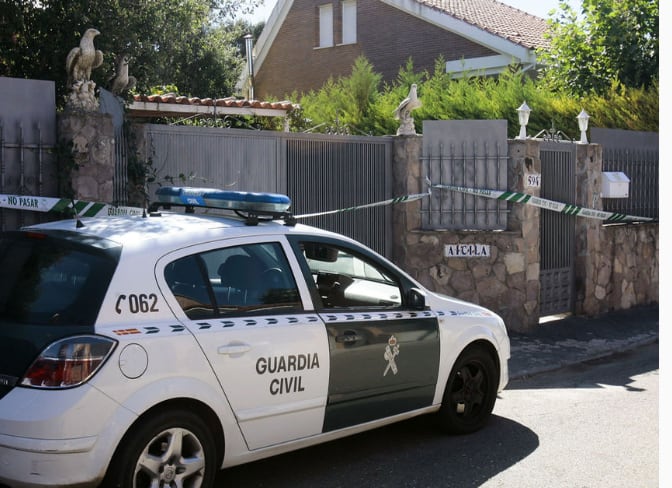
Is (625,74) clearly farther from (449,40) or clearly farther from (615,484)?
(615,484)

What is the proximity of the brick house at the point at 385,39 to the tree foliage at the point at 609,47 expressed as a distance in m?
4.13

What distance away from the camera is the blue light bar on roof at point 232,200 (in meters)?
5.45

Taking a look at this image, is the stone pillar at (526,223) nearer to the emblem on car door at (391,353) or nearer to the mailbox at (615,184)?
the mailbox at (615,184)

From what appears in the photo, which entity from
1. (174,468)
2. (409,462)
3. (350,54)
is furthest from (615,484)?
(350,54)

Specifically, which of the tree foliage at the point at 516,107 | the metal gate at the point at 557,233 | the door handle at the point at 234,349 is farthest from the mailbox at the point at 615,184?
the door handle at the point at 234,349

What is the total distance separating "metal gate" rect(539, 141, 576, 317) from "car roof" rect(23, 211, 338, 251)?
22.7 feet

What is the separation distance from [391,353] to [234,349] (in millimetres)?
1375

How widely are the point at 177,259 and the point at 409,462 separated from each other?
7.50 feet

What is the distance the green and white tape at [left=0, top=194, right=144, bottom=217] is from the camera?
738 cm

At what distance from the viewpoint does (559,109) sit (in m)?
15.3

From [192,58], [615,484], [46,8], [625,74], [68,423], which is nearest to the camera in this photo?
[68,423]

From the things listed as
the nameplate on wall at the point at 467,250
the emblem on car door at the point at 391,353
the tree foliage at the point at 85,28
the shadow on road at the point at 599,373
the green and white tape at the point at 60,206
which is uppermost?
the tree foliage at the point at 85,28

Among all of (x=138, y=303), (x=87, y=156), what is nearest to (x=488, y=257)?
(x=87, y=156)

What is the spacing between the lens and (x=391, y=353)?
5719 mm
